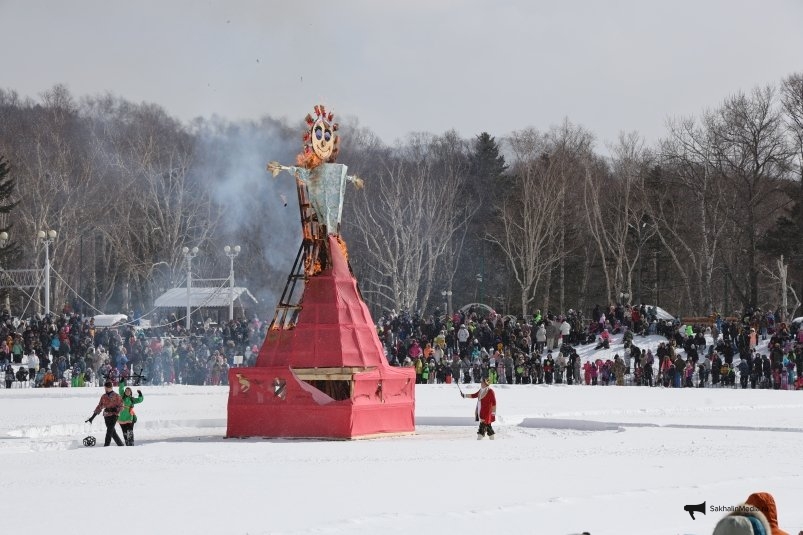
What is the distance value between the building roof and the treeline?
1.89 meters

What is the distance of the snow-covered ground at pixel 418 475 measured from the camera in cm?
1138

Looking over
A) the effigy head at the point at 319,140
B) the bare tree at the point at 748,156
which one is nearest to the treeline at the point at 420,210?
the bare tree at the point at 748,156

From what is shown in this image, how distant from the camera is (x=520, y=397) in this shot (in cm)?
3195

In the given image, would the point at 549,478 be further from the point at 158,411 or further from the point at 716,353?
the point at 716,353

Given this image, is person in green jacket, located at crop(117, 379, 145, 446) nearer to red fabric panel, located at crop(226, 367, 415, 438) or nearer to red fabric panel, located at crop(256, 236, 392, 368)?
red fabric panel, located at crop(226, 367, 415, 438)

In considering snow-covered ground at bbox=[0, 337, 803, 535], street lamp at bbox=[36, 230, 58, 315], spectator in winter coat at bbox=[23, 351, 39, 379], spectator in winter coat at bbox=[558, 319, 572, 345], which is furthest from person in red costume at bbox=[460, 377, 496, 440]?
street lamp at bbox=[36, 230, 58, 315]

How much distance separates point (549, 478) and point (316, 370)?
781cm

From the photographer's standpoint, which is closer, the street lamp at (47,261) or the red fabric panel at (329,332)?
the red fabric panel at (329,332)

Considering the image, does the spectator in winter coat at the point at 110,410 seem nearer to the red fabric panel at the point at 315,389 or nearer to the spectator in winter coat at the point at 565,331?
the red fabric panel at the point at 315,389

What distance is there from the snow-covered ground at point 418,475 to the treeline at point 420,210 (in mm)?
22614

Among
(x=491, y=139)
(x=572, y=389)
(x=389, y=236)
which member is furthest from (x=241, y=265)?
(x=572, y=389)

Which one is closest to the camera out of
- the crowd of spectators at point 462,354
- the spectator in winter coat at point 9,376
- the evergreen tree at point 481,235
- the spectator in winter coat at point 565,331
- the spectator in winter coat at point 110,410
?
the spectator in winter coat at point 110,410

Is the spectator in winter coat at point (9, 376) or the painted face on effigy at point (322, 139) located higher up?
the painted face on effigy at point (322, 139)

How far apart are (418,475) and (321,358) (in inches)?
278
